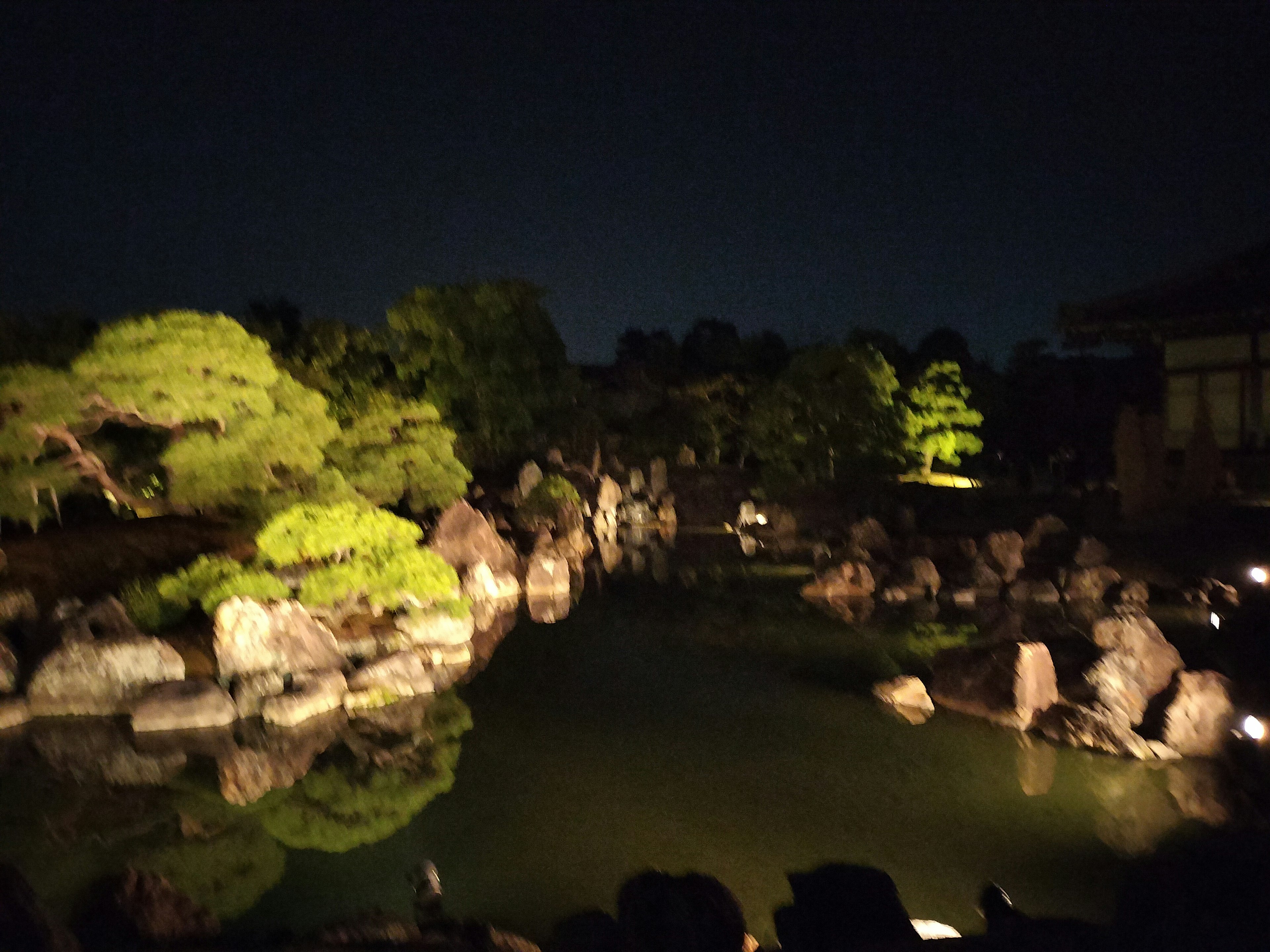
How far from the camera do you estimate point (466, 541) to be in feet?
48.1

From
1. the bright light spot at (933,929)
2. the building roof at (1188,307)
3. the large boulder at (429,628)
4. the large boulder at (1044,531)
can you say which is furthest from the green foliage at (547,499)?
the bright light spot at (933,929)

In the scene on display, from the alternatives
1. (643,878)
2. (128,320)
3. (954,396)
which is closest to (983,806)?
(643,878)

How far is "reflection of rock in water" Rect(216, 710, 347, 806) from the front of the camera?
22.6 feet

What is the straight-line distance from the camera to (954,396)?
22672 mm

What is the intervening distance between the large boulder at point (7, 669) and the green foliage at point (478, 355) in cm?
1109

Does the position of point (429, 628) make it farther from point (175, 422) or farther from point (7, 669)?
point (7, 669)

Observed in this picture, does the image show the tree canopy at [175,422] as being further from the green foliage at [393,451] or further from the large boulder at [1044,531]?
the large boulder at [1044,531]

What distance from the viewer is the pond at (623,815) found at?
536 cm

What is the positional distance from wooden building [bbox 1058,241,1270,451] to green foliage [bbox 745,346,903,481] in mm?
7010

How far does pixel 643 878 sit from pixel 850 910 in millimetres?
966

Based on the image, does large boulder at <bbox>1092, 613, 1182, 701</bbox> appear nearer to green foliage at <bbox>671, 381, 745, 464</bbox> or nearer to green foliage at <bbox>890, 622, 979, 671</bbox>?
green foliage at <bbox>890, 622, 979, 671</bbox>

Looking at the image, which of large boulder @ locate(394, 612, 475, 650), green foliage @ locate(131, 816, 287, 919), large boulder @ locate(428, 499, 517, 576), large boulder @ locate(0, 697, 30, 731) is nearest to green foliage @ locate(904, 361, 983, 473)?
large boulder @ locate(428, 499, 517, 576)

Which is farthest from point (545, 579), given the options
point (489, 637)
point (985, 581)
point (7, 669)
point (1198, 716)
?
point (1198, 716)

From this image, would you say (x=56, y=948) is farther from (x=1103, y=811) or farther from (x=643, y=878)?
(x=1103, y=811)
